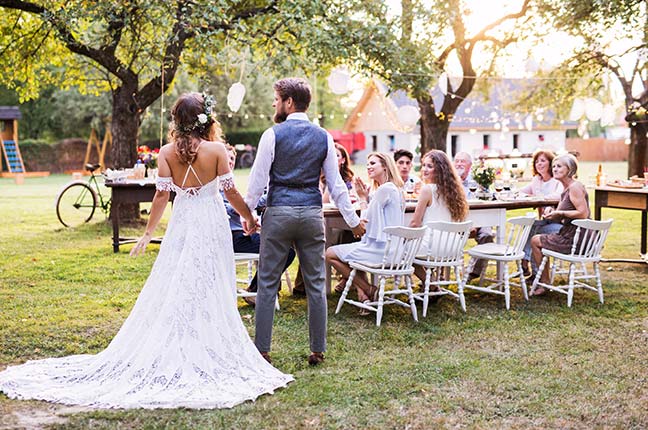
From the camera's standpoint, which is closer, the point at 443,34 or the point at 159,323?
the point at 159,323

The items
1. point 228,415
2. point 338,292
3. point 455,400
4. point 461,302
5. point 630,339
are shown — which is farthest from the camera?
point 338,292

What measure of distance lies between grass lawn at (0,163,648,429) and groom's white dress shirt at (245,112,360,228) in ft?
3.30

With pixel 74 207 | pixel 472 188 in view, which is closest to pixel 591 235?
pixel 472 188

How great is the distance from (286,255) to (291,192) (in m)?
0.40

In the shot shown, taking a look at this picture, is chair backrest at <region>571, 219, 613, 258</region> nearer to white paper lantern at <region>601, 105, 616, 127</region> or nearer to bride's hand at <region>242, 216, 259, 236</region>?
bride's hand at <region>242, 216, 259, 236</region>

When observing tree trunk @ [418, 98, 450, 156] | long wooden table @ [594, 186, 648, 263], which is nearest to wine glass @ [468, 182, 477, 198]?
long wooden table @ [594, 186, 648, 263]

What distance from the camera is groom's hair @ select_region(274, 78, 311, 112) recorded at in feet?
15.2

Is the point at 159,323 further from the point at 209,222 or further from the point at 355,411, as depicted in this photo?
the point at 355,411

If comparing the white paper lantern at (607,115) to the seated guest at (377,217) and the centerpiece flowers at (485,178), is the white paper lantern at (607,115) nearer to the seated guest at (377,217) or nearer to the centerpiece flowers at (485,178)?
the centerpiece flowers at (485,178)

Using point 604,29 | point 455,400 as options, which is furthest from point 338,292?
point 604,29

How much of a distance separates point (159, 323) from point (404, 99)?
94.4ft

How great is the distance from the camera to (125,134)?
40.7ft

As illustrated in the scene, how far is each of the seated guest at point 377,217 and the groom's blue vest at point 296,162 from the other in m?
1.54

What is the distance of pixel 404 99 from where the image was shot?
3241cm
